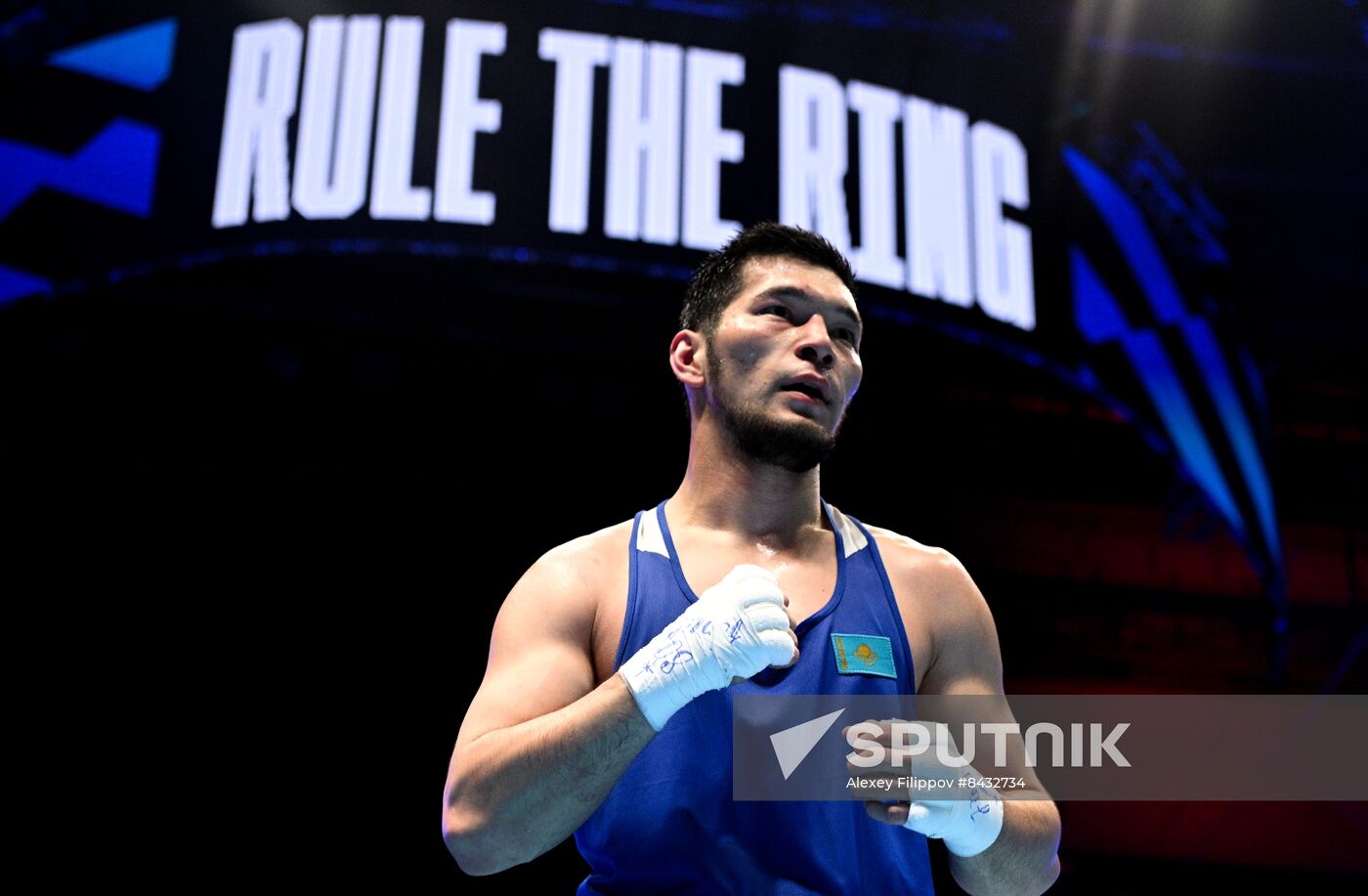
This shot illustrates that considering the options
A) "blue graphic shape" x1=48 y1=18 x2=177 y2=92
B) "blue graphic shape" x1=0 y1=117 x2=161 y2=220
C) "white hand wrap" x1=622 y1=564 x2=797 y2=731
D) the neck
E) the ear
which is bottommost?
"white hand wrap" x1=622 y1=564 x2=797 y2=731

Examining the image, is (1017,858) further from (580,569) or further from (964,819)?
(580,569)

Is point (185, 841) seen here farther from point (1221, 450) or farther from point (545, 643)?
point (1221, 450)

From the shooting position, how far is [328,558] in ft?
14.6

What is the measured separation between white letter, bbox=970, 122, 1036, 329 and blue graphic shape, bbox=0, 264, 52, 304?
3570mm

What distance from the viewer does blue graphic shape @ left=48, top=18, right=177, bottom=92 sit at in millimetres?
4461

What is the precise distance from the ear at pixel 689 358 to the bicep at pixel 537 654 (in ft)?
1.85

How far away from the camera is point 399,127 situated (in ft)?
14.8

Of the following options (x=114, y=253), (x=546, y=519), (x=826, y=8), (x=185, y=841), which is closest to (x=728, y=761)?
(x=546, y=519)

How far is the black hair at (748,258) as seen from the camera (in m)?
2.58

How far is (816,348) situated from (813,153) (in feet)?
8.35

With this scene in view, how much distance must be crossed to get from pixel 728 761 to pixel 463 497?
2678 millimetres

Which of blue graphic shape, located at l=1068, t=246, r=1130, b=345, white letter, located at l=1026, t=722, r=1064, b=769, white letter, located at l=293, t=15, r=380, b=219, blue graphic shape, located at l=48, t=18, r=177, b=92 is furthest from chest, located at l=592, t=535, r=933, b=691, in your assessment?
blue graphic shape, located at l=48, t=18, r=177, b=92

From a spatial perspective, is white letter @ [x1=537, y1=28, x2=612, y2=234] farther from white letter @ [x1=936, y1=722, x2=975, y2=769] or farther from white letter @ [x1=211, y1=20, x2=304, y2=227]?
white letter @ [x1=936, y1=722, x2=975, y2=769]

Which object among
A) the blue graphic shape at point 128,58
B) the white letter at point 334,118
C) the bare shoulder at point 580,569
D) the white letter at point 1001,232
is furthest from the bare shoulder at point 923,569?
the blue graphic shape at point 128,58
